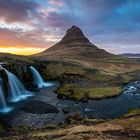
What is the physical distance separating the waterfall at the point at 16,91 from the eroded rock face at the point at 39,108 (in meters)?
8.78

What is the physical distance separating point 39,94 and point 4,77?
1307 centimetres

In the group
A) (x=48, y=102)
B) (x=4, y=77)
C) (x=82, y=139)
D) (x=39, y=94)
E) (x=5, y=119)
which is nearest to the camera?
(x=82, y=139)

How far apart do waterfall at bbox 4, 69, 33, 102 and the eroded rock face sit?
346 inches

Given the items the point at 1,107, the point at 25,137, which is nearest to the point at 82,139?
the point at 25,137

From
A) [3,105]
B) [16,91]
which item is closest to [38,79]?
[16,91]

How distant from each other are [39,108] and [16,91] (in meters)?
19.3

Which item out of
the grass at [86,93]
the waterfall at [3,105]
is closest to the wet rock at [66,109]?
the grass at [86,93]

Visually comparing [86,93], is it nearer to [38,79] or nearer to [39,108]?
[39,108]

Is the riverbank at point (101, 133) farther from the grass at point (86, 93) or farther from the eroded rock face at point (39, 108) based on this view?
the grass at point (86, 93)

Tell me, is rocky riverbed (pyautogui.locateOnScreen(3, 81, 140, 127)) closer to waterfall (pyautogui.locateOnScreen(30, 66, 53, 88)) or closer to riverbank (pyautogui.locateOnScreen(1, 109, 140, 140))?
riverbank (pyautogui.locateOnScreen(1, 109, 140, 140))

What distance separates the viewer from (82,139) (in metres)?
40.3

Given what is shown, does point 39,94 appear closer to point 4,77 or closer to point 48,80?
point 4,77

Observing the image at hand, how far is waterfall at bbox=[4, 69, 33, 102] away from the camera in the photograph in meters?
84.3

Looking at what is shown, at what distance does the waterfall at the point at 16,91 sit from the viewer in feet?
276
